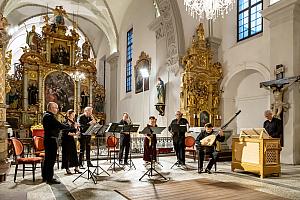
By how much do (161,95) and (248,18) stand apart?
4690 millimetres

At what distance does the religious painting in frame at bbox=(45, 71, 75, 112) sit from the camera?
17.1m

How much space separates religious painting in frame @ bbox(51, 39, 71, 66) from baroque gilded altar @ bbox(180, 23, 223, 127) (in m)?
8.70

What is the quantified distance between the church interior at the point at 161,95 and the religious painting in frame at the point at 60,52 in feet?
0.20

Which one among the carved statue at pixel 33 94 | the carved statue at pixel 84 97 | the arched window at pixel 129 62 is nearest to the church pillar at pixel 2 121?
the carved statue at pixel 33 94

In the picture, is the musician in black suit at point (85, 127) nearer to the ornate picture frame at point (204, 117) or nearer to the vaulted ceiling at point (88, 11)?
the ornate picture frame at point (204, 117)

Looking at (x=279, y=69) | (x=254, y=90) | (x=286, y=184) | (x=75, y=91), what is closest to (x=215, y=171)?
(x=286, y=184)

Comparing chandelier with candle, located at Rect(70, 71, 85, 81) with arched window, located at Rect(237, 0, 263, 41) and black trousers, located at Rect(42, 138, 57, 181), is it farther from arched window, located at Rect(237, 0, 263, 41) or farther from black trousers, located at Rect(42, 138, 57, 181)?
black trousers, located at Rect(42, 138, 57, 181)

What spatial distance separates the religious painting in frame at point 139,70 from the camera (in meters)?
14.7

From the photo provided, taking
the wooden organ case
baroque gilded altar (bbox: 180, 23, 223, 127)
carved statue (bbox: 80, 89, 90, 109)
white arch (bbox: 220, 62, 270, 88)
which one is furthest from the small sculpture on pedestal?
carved statue (bbox: 80, 89, 90, 109)

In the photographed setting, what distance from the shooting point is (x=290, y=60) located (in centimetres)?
908

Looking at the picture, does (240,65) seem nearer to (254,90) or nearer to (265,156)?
(254,90)

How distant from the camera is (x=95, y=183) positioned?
235 inches

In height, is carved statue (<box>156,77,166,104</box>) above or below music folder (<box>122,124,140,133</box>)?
above

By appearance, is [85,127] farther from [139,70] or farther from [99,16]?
[99,16]
